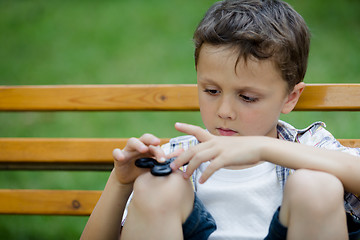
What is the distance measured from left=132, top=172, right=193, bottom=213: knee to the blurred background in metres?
1.73

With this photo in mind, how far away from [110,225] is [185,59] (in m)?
4.26

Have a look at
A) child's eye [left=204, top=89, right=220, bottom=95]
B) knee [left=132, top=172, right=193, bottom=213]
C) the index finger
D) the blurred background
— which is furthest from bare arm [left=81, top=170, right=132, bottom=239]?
the blurred background

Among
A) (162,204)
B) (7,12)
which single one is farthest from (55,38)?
(162,204)

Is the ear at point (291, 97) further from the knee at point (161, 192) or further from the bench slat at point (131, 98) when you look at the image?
the knee at point (161, 192)

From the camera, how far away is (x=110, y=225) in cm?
182

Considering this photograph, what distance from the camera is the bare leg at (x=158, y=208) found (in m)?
1.49

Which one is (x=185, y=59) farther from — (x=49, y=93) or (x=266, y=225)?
(x=266, y=225)

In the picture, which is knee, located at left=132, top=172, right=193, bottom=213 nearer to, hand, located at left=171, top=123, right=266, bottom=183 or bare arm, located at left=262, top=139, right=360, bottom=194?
hand, located at left=171, top=123, right=266, bottom=183

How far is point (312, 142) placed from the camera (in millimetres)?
1955

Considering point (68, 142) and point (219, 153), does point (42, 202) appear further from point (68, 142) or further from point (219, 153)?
point (219, 153)

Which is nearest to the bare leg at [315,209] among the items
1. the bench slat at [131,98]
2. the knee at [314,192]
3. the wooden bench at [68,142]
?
the knee at [314,192]

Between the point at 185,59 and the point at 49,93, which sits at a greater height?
the point at 49,93

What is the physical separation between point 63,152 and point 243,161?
1.17 metres

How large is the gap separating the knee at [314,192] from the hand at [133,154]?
45 centimetres
